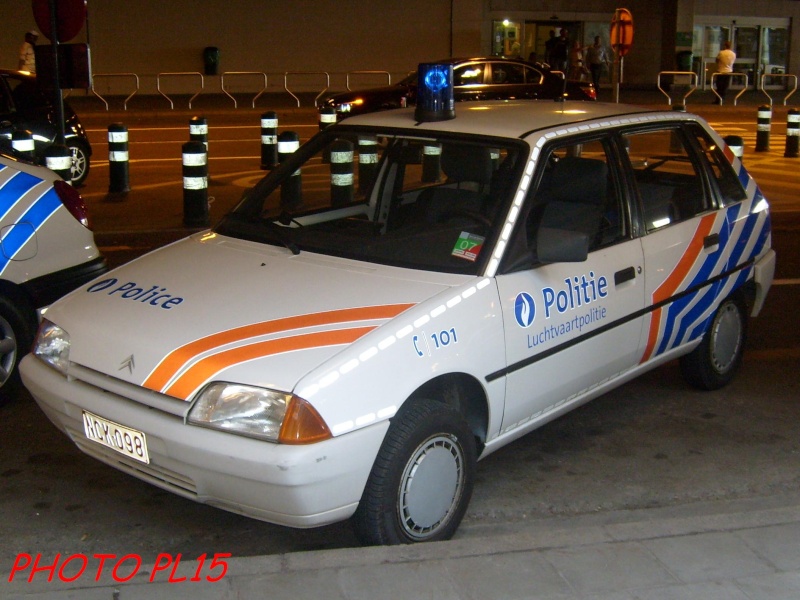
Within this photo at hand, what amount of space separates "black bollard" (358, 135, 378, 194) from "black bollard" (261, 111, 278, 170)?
8.90 metres

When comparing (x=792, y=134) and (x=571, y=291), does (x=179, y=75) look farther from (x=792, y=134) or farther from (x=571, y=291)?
(x=571, y=291)

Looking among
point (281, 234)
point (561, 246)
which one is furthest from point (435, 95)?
point (561, 246)

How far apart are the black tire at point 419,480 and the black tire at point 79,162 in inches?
406

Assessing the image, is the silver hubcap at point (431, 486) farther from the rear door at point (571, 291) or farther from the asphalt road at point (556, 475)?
the rear door at point (571, 291)

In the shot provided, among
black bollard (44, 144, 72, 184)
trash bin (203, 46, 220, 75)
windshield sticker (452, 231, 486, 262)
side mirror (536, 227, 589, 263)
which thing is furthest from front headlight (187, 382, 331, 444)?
trash bin (203, 46, 220, 75)

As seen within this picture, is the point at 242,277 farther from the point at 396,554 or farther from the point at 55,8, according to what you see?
the point at 55,8

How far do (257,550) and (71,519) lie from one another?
0.84 meters

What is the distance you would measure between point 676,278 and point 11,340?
347 centimetres

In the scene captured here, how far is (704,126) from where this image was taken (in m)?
5.85

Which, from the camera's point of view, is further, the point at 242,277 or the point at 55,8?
the point at 55,8

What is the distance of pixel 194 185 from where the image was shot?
10633 millimetres

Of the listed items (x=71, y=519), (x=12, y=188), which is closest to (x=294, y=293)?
(x=71, y=519)

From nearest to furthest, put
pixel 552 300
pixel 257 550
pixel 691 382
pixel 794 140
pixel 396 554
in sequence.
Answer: pixel 396 554, pixel 257 550, pixel 552 300, pixel 691 382, pixel 794 140

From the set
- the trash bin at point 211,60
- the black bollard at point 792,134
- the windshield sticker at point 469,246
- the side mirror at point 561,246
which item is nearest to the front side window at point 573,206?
the side mirror at point 561,246
